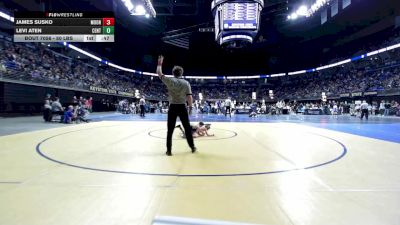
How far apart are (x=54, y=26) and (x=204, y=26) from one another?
17.0m

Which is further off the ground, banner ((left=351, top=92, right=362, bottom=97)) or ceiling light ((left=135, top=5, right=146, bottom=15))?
ceiling light ((left=135, top=5, right=146, bottom=15))

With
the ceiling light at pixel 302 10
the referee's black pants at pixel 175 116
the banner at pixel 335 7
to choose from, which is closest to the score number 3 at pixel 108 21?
the referee's black pants at pixel 175 116

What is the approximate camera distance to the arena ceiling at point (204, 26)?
70.3 ft

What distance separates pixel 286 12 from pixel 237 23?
10452 millimetres

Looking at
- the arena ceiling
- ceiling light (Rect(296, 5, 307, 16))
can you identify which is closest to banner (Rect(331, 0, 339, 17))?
ceiling light (Rect(296, 5, 307, 16))

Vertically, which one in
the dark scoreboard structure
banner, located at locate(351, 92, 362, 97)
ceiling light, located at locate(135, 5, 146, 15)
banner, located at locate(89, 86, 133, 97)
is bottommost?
banner, located at locate(351, 92, 362, 97)

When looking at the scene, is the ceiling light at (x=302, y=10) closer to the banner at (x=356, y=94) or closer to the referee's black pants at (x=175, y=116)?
the referee's black pants at (x=175, y=116)

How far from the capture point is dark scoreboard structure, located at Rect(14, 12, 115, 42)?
916cm

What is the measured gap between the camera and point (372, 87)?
35250 mm

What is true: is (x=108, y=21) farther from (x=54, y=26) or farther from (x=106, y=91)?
(x=106, y=91)

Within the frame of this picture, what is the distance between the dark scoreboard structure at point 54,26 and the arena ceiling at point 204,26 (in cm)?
941

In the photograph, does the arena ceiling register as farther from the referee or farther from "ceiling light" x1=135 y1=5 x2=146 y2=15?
the referee

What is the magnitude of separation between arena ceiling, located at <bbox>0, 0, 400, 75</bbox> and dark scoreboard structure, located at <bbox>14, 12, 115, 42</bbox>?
941 centimetres

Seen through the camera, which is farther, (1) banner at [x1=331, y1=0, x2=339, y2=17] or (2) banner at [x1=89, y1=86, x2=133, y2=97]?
(2) banner at [x1=89, y1=86, x2=133, y2=97]
